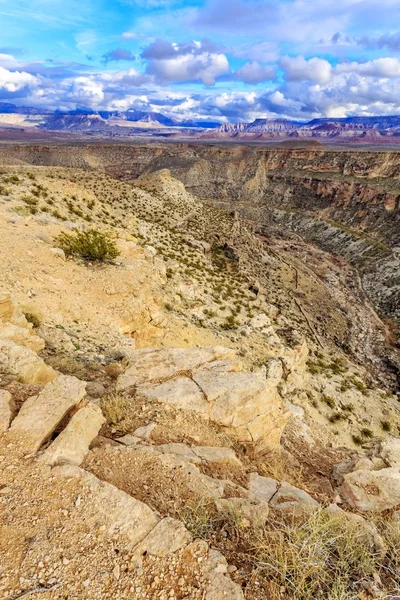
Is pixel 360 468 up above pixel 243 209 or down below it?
above

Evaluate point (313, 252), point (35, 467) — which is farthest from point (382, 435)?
point (313, 252)

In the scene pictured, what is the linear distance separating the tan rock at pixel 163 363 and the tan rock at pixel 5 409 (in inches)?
101

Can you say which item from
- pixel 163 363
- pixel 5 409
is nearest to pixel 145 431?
pixel 5 409

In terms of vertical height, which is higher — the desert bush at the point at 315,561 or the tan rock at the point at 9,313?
the desert bush at the point at 315,561

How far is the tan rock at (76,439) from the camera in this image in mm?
→ 5262

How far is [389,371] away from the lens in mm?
31984

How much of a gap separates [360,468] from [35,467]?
778 centimetres

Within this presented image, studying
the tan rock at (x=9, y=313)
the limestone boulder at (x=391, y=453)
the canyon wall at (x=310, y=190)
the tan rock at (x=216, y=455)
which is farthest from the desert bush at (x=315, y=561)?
the canyon wall at (x=310, y=190)

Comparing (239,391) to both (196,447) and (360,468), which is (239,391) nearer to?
(196,447)

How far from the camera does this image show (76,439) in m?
5.66

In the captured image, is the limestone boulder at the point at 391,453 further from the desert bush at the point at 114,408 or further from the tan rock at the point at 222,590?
the tan rock at the point at 222,590

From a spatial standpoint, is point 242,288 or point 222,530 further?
point 242,288

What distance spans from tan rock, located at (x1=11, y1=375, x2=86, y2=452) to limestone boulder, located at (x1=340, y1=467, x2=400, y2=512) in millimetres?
6071

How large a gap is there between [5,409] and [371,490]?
7.81m
